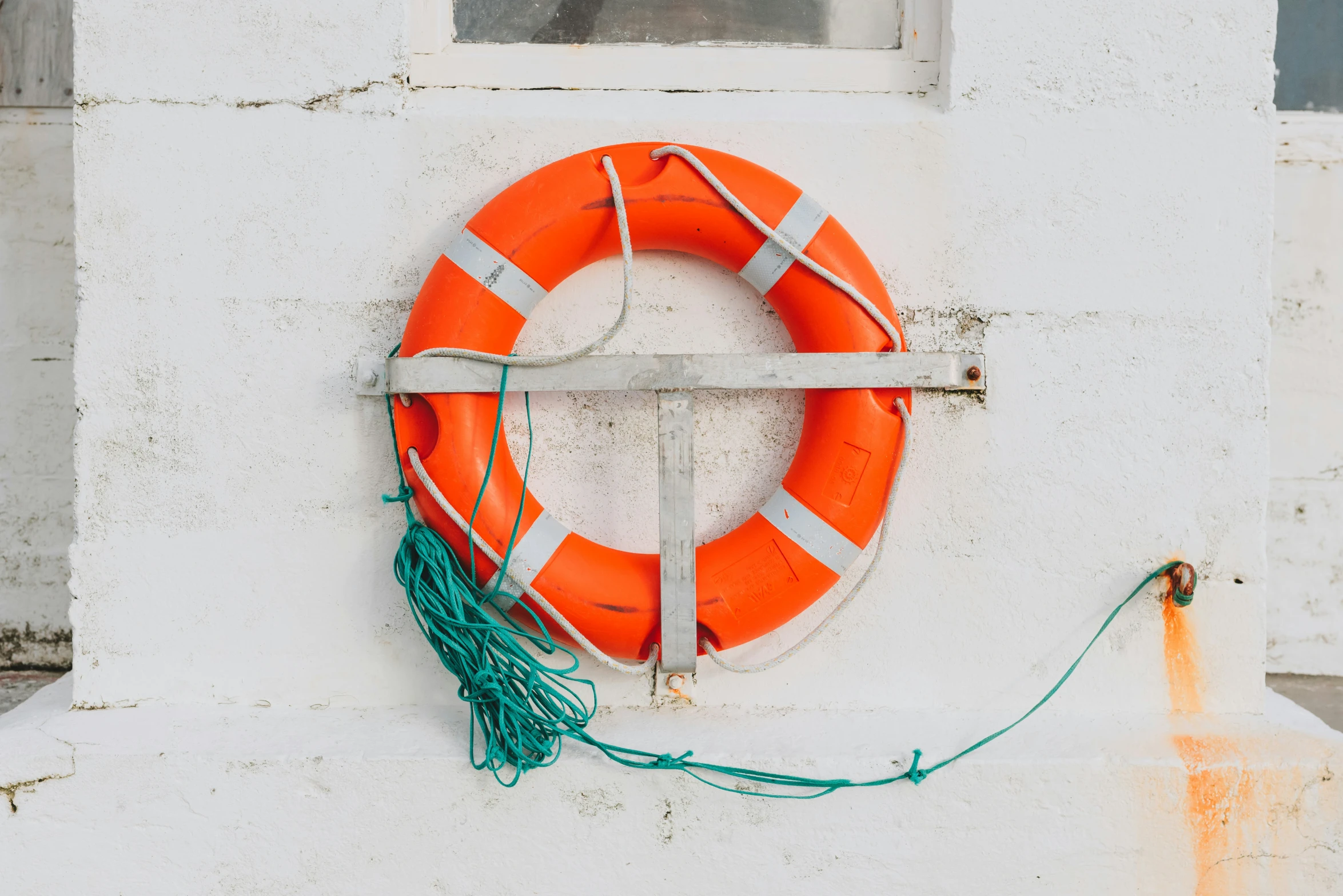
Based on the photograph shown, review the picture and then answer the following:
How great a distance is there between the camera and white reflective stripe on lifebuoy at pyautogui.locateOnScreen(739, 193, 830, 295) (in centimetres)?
143

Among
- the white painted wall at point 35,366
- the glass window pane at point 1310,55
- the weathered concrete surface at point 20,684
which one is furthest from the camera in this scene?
the glass window pane at point 1310,55

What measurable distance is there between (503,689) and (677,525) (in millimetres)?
414

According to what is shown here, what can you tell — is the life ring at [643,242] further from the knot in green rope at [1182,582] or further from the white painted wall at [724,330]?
the knot in green rope at [1182,582]

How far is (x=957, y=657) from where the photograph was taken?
156 cm

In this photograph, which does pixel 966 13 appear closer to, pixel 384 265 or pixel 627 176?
pixel 627 176

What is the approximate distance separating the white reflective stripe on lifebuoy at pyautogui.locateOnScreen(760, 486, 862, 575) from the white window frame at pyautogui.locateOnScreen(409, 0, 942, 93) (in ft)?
2.69

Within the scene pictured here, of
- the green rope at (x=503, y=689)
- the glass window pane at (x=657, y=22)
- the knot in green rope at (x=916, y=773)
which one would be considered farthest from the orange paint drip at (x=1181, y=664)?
the glass window pane at (x=657, y=22)

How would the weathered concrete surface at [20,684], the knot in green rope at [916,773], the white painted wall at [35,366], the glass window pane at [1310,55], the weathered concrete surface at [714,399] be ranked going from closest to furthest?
the knot in green rope at [916,773], the weathered concrete surface at [714,399], the weathered concrete surface at [20,684], the white painted wall at [35,366], the glass window pane at [1310,55]

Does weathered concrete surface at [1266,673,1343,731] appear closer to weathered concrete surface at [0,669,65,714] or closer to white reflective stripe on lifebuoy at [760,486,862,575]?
white reflective stripe on lifebuoy at [760,486,862,575]

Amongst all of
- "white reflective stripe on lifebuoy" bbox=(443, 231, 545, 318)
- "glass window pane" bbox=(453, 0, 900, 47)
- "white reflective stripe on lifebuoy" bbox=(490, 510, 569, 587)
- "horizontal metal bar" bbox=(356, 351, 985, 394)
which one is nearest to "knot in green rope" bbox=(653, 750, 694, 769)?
"white reflective stripe on lifebuoy" bbox=(490, 510, 569, 587)

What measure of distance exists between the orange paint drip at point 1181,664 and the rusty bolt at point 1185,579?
2.5 inches

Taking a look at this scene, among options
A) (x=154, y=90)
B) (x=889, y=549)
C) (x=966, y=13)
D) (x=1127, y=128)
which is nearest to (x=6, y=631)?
(x=154, y=90)

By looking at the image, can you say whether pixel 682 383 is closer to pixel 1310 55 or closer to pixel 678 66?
pixel 678 66

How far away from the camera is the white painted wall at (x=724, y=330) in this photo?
4.94ft
